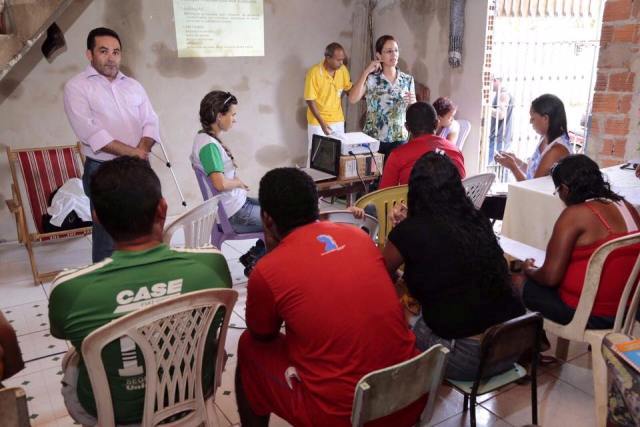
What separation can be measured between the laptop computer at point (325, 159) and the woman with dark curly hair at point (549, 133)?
1127mm

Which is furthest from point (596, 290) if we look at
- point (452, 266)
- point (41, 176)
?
point (41, 176)

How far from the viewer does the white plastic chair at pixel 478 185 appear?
3.03 meters

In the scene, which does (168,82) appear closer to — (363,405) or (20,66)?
(20,66)

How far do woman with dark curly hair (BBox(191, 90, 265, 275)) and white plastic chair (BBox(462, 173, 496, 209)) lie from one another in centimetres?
124

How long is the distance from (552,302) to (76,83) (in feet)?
9.66

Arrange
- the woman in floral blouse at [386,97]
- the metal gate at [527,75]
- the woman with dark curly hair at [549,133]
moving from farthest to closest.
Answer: the metal gate at [527,75] < the woman in floral blouse at [386,97] < the woman with dark curly hair at [549,133]

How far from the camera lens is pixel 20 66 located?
4508 mm

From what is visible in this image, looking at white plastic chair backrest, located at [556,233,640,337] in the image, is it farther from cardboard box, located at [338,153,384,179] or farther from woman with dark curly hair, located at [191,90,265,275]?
cardboard box, located at [338,153,384,179]

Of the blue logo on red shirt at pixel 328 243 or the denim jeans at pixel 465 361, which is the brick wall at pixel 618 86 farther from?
the blue logo on red shirt at pixel 328 243

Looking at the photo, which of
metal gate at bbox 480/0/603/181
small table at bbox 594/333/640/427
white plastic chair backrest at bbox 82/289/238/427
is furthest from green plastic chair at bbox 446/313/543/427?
metal gate at bbox 480/0/603/181

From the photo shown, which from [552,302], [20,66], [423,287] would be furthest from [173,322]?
[20,66]

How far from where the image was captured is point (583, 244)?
210cm

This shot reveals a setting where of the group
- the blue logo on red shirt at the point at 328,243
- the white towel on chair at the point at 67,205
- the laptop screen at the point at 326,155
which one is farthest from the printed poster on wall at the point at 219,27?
the blue logo on red shirt at the point at 328,243

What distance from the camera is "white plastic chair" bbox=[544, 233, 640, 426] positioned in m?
1.93
